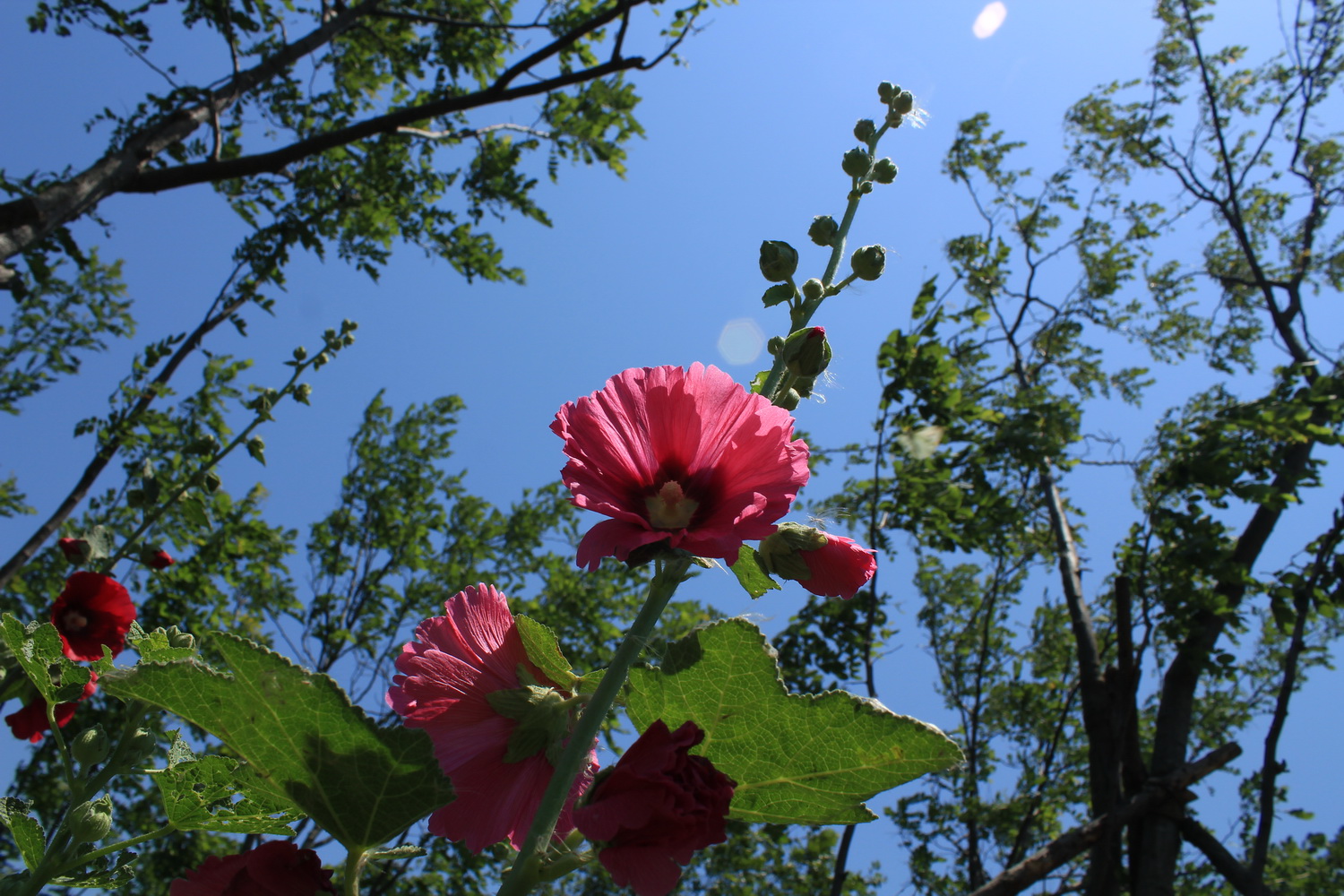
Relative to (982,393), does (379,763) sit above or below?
below

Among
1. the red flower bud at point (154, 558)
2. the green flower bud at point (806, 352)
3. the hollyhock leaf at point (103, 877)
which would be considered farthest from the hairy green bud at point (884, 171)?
the red flower bud at point (154, 558)

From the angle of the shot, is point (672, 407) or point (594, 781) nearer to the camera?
point (594, 781)

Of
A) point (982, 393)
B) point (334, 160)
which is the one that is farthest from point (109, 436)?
point (982, 393)

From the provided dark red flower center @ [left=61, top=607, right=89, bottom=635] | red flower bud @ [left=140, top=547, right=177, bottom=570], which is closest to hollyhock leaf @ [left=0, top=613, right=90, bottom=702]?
dark red flower center @ [left=61, top=607, right=89, bottom=635]

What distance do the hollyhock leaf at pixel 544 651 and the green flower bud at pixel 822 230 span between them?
719 mm

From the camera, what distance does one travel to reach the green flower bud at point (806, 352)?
0.85 m

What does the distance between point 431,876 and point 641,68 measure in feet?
19.2

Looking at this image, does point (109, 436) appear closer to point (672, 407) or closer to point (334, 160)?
point (334, 160)

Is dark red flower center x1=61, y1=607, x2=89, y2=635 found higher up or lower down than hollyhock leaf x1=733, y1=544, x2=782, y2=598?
lower down

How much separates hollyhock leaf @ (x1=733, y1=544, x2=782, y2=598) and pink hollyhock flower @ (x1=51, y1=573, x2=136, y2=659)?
1834mm

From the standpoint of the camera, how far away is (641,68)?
5.02 meters

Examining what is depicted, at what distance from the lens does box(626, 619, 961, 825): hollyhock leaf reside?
67 cm

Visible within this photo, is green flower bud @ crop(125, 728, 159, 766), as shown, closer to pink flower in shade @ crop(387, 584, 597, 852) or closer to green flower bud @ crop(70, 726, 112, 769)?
green flower bud @ crop(70, 726, 112, 769)

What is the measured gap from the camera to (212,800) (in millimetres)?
756
